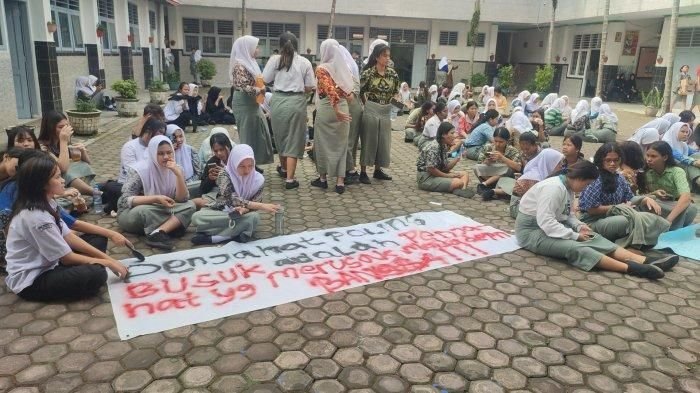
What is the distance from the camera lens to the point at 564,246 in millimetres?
3785

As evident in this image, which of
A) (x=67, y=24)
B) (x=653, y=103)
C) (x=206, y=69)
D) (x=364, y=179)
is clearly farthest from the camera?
(x=206, y=69)

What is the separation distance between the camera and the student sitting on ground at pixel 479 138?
752 cm

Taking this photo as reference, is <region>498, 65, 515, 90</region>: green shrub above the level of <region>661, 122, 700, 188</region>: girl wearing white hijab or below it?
above

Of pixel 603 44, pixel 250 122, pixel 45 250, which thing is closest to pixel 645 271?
pixel 45 250

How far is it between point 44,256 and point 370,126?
376 centimetres

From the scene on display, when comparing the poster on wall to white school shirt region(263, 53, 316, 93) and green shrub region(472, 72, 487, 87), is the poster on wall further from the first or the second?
white school shirt region(263, 53, 316, 93)

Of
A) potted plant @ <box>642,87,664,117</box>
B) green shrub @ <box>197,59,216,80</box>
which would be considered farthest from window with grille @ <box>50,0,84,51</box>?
potted plant @ <box>642,87,664,117</box>

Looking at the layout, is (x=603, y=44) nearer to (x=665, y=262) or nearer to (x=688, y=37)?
(x=688, y=37)

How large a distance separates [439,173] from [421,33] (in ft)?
55.8

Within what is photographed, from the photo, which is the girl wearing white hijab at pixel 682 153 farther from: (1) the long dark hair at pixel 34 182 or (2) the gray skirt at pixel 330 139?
(1) the long dark hair at pixel 34 182

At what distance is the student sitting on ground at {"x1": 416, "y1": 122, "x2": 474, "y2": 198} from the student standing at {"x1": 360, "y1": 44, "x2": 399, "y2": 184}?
1.59ft

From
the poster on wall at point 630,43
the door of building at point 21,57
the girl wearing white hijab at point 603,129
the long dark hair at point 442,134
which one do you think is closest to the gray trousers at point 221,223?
the long dark hair at point 442,134

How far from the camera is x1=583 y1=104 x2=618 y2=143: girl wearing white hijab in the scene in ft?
32.0

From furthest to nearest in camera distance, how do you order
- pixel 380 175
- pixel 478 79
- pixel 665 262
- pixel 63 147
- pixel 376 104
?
pixel 478 79 < pixel 380 175 < pixel 376 104 < pixel 63 147 < pixel 665 262
